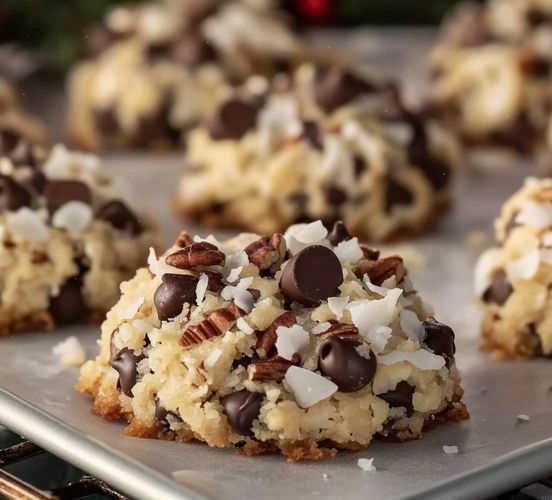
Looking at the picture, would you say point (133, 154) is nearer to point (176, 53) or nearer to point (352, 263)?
point (176, 53)

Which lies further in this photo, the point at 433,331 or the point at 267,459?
the point at 433,331

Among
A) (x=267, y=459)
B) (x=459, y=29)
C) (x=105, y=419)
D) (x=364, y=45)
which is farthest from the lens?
(x=364, y=45)

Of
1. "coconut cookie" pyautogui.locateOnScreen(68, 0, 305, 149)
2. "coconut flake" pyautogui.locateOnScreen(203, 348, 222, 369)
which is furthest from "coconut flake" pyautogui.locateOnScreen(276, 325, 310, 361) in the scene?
"coconut cookie" pyautogui.locateOnScreen(68, 0, 305, 149)

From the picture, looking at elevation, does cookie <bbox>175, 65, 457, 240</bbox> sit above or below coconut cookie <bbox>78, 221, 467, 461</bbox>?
above

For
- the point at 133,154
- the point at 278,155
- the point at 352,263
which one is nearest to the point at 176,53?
the point at 133,154

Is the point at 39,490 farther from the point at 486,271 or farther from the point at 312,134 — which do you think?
the point at 312,134

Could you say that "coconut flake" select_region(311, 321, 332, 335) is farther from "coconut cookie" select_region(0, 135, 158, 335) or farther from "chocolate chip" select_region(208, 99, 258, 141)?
"chocolate chip" select_region(208, 99, 258, 141)

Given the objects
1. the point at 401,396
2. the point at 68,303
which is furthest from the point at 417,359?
the point at 68,303
